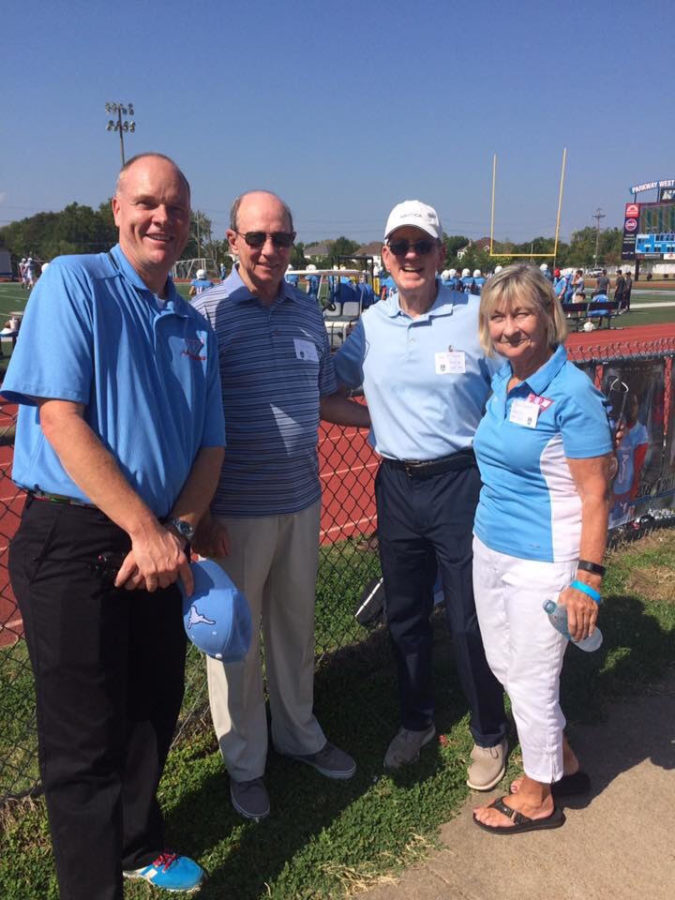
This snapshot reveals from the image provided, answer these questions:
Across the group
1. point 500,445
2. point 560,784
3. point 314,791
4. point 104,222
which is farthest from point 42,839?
point 104,222

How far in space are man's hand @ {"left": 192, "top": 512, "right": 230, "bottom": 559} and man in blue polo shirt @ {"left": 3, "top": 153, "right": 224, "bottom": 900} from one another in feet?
1.11

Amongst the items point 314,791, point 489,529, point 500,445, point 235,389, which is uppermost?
point 235,389

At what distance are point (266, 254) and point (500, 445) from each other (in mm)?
1051

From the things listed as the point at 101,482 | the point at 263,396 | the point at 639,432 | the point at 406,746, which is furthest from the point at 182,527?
the point at 639,432

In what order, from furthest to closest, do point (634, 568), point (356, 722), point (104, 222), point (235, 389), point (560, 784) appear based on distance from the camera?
1. point (104, 222)
2. point (634, 568)
3. point (356, 722)
4. point (560, 784)
5. point (235, 389)

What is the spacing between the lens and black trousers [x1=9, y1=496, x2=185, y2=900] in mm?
1953

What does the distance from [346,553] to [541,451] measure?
320 cm

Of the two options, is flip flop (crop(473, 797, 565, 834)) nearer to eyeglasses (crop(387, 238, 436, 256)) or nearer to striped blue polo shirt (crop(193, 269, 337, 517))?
striped blue polo shirt (crop(193, 269, 337, 517))

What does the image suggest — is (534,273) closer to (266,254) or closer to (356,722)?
(266,254)

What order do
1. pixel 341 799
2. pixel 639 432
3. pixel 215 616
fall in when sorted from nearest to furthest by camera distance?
pixel 215 616 → pixel 341 799 → pixel 639 432

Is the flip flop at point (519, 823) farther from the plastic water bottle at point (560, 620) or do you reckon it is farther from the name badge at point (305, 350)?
the name badge at point (305, 350)

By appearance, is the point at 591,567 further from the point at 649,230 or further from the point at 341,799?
the point at 649,230

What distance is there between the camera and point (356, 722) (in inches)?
132

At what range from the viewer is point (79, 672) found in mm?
1989
